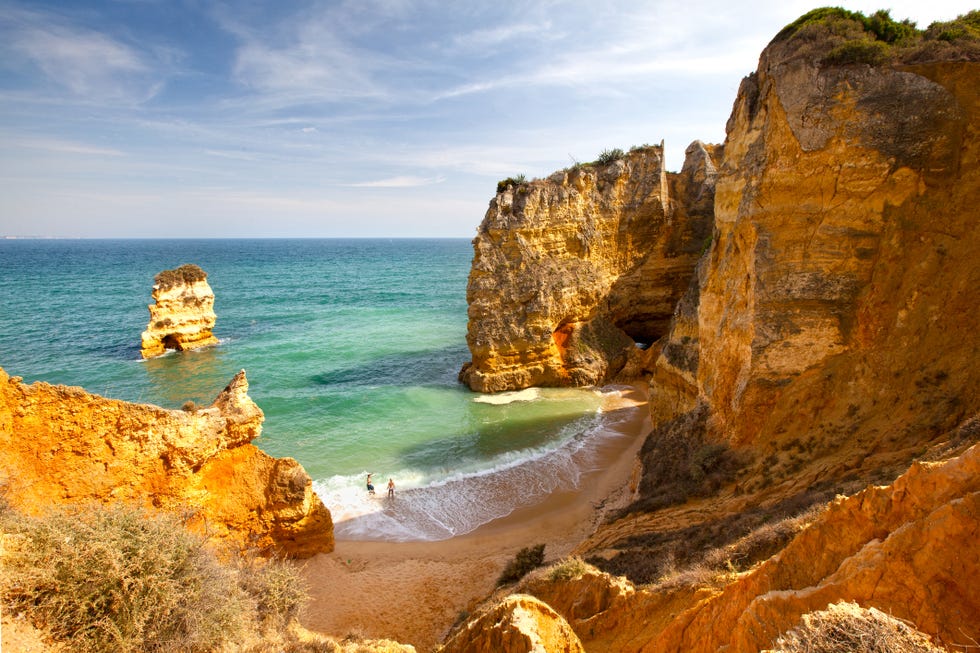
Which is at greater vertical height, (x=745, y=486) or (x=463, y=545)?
(x=745, y=486)

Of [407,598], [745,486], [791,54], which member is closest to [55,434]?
[407,598]

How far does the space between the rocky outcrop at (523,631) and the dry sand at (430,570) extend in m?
4.59

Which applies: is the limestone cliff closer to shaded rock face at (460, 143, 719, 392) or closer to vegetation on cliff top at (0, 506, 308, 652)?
vegetation on cliff top at (0, 506, 308, 652)

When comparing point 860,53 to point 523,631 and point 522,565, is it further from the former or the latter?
point 522,565

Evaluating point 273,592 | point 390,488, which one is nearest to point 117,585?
point 273,592

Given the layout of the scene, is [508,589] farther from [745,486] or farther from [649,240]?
[649,240]

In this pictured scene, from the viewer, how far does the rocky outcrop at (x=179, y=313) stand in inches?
1204

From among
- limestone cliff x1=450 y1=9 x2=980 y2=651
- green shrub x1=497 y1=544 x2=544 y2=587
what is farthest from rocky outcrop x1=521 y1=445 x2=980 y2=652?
green shrub x1=497 y1=544 x2=544 y2=587

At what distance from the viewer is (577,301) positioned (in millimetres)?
25109

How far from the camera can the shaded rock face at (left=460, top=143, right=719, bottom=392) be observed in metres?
23.7

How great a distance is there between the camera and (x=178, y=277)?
1220 inches

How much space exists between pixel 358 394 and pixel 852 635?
2234 centimetres

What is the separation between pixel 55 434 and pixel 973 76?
1660 cm

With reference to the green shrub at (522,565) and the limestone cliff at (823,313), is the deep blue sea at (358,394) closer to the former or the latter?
the green shrub at (522,565)
